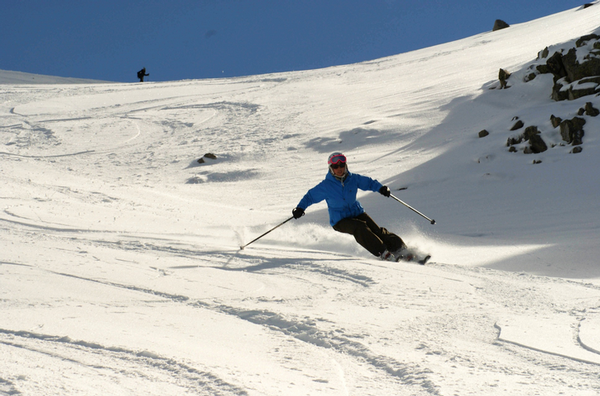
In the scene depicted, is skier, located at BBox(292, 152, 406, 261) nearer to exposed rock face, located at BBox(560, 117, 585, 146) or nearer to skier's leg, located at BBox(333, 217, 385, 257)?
skier's leg, located at BBox(333, 217, 385, 257)

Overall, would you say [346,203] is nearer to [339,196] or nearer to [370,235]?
[339,196]

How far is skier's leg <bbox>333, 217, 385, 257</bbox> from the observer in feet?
18.7

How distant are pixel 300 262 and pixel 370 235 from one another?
0.99 meters

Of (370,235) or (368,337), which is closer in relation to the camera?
(368,337)

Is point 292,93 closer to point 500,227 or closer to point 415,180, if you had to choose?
point 415,180

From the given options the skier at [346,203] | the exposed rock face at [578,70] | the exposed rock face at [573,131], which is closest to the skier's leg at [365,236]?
the skier at [346,203]

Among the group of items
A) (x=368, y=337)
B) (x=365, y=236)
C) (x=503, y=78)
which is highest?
(x=503, y=78)

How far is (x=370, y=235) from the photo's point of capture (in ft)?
18.9

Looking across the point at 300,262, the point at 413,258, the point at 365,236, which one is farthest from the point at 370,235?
the point at 300,262

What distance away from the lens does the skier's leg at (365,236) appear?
571 centimetres

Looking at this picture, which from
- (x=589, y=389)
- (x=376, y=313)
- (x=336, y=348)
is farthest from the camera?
(x=376, y=313)

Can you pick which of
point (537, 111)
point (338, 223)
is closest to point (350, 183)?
point (338, 223)

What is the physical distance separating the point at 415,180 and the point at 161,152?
8315 mm

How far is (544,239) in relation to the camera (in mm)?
6656
